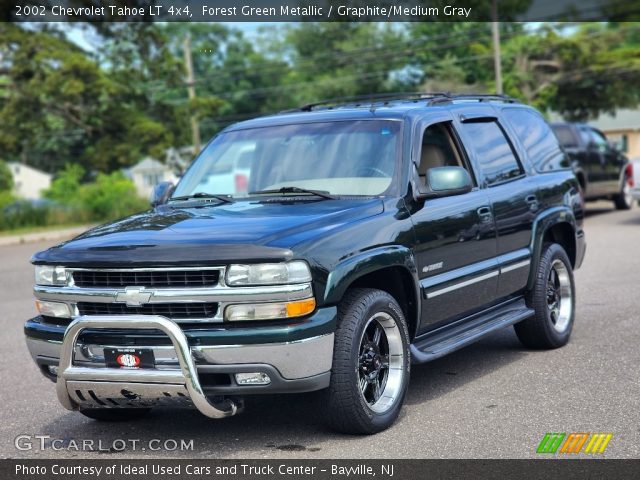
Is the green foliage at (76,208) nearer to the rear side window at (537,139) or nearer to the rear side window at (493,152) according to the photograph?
the rear side window at (537,139)

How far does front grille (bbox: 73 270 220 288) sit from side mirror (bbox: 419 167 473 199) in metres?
1.73

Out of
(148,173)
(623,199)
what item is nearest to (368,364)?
(623,199)

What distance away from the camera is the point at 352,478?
4.75 m

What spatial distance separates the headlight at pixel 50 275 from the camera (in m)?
5.42

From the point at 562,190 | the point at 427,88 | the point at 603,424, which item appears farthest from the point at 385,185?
the point at 427,88

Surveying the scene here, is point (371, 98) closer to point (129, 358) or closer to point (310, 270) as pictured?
point (310, 270)

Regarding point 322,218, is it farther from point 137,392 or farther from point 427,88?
point 427,88

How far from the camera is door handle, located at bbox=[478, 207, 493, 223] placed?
22.3 ft

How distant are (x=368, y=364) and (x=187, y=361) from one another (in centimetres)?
115

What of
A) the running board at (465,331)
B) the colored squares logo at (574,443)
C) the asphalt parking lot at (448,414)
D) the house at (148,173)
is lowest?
the house at (148,173)

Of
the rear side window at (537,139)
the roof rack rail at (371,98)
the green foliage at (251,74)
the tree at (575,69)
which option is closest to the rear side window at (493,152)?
the rear side window at (537,139)

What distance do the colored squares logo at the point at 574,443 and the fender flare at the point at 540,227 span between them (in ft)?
7.63

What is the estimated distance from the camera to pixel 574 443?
5172mm

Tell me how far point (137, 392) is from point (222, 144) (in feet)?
8.71
